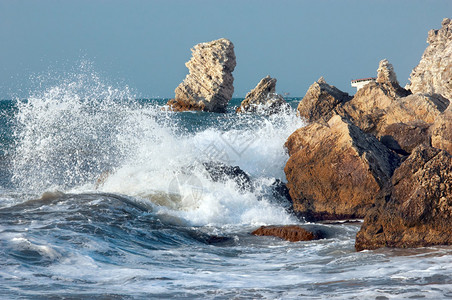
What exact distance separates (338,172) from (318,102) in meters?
5.57

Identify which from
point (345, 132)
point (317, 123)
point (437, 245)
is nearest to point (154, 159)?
point (317, 123)

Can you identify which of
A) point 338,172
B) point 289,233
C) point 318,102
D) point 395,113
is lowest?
point 289,233

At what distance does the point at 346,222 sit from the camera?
23.9ft

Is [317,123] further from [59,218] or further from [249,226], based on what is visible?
[59,218]

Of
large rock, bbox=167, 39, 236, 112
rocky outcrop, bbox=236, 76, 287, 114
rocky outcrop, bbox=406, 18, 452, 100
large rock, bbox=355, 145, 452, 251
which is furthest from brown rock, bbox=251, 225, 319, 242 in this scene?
large rock, bbox=167, 39, 236, 112

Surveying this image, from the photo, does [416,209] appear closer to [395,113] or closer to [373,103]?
[395,113]

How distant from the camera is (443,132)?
25.8 feet

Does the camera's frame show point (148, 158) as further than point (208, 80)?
No

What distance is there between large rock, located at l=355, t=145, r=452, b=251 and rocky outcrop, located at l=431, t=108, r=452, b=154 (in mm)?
2720

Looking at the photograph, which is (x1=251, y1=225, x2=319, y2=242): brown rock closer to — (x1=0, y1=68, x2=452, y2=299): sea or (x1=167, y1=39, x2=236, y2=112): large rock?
(x1=0, y1=68, x2=452, y2=299): sea

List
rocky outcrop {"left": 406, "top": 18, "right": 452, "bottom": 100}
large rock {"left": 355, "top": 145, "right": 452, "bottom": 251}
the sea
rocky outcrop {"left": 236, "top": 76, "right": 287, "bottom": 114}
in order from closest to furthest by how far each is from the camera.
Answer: the sea < large rock {"left": 355, "top": 145, "right": 452, "bottom": 251} < rocky outcrop {"left": 406, "top": 18, "right": 452, "bottom": 100} < rocky outcrop {"left": 236, "top": 76, "right": 287, "bottom": 114}

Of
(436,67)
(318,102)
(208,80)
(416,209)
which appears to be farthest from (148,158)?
(208,80)

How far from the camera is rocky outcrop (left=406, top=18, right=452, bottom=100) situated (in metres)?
13.6

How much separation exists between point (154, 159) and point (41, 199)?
2.92m
